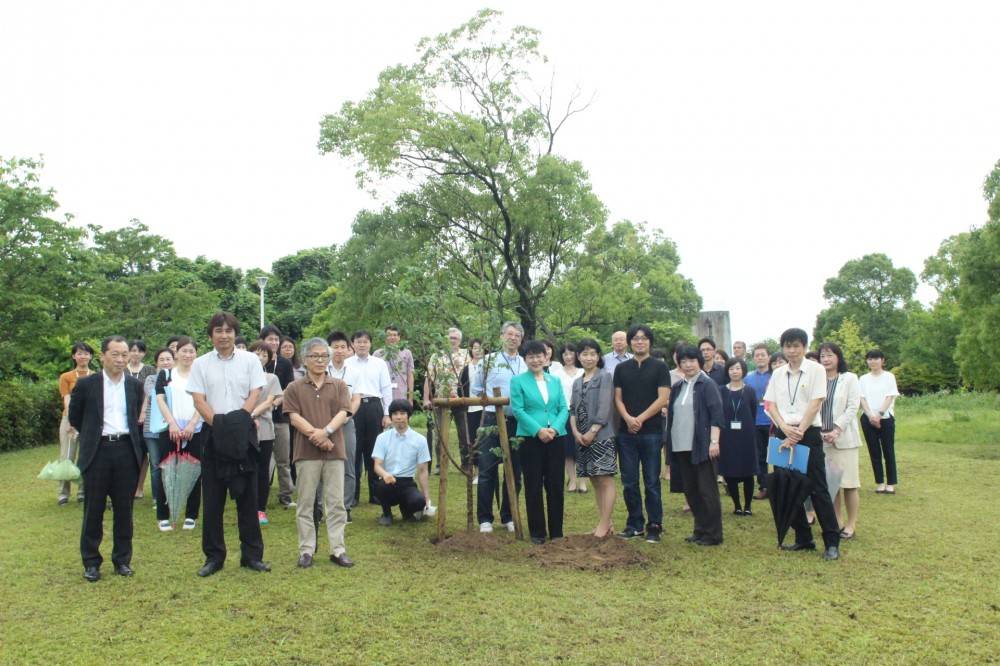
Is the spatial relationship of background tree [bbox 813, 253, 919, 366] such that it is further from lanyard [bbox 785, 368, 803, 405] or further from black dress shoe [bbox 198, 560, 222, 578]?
black dress shoe [bbox 198, 560, 222, 578]

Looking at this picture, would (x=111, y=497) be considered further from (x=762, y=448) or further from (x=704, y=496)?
(x=762, y=448)

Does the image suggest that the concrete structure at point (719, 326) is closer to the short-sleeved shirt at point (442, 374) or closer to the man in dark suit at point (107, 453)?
the short-sleeved shirt at point (442, 374)

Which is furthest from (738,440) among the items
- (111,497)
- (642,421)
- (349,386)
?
(111,497)

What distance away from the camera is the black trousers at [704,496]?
6516 millimetres

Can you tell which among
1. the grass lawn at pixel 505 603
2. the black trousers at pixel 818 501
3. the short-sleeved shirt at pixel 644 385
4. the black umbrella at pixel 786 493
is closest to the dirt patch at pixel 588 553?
the grass lawn at pixel 505 603

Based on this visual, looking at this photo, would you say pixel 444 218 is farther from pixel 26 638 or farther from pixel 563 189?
pixel 26 638

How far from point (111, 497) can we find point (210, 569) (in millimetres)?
904

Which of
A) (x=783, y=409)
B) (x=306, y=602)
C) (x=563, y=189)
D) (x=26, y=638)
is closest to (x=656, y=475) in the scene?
(x=783, y=409)

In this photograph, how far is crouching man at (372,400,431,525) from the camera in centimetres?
743

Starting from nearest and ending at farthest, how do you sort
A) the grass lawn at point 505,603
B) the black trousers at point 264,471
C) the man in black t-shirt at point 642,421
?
1. the grass lawn at point 505,603
2. the man in black t-shirt at point 642,421
3. the black trousers at point 264,471

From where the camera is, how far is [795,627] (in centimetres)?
434

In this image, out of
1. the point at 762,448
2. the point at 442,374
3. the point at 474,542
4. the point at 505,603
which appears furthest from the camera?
the point at 762,448

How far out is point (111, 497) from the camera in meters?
5.58

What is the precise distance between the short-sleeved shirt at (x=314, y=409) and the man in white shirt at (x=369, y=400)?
207 cm
